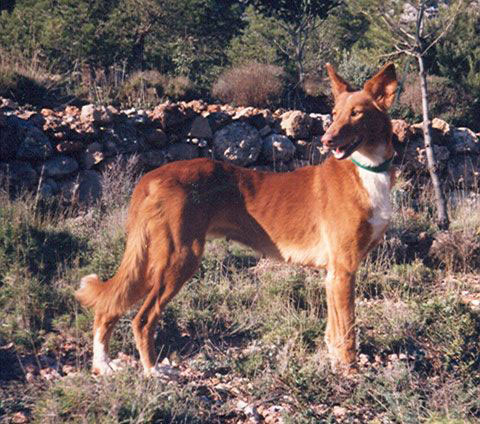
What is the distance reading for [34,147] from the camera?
8.19 metres

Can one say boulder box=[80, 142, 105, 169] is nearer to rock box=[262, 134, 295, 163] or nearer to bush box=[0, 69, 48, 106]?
bush box=[0, 69, 48, 106]

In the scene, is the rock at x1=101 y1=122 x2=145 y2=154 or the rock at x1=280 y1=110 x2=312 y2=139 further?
the rock at x1=280 y1=110 x2=312 y2=139

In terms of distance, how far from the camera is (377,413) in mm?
3953

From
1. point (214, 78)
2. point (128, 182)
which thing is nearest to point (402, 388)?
→ point (128, 182)

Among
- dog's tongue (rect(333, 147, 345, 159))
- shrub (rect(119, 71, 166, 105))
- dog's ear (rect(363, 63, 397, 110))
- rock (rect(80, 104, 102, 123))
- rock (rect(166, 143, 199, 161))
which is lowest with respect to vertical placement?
dog's tongue (rect(333, 147, 345, 159))

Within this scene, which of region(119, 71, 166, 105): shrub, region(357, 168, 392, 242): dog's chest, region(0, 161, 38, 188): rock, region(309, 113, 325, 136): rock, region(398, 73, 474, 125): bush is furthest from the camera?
region(398, 73, 474, 125): bush

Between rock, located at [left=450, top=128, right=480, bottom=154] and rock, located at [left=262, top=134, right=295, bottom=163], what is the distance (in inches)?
111

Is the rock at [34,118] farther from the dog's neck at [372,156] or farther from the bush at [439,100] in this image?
the bush at [439,100]

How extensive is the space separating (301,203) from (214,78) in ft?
29.2

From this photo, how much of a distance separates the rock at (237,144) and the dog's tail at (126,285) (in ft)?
16.7

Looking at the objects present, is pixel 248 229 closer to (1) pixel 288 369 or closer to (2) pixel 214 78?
(1) pixel 288 369

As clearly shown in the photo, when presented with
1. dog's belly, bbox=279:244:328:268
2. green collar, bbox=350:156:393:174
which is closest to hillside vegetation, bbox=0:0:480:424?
dog's belly, bbox=279:244:328:268

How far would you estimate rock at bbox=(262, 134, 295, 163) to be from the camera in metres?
9.58

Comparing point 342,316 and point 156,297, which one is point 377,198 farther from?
point 156,297
